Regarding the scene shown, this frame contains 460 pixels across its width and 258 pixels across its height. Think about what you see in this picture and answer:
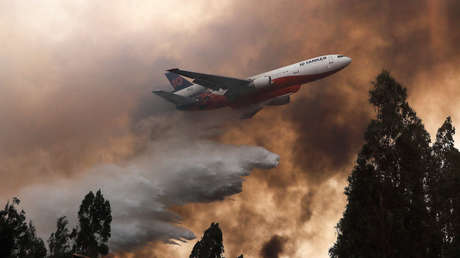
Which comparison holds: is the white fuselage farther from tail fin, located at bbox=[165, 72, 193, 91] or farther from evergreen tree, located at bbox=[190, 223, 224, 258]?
evergreen tree, located at bbox=[190, 223, 224, 258]

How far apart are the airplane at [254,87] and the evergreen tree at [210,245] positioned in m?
21.5

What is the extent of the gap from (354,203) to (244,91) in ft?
137

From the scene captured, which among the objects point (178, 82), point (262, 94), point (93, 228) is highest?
point (178, 82)

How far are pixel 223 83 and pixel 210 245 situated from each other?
81.8 ft

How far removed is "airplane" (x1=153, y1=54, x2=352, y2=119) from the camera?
68.1m

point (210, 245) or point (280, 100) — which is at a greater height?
point (280, 100)

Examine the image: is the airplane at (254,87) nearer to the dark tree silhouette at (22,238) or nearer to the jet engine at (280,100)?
the jet engine at (280,100)

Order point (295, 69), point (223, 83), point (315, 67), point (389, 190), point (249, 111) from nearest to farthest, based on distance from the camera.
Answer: point (389, 190)
point (315, 67)
point (295, 69)
point (223, 83)
point (249, 111)

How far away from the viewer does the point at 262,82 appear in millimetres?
69000

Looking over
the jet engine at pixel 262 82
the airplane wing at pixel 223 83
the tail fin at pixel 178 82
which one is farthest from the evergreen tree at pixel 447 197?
the tail fin at pixel 178 82

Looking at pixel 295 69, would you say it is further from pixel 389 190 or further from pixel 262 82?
pixel 389 190

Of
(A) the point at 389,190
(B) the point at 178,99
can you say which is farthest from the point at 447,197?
(B) the point at 178,99

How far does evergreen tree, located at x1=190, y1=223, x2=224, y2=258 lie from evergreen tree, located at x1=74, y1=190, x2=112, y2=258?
12292mm

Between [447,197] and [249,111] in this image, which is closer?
[447,197]
